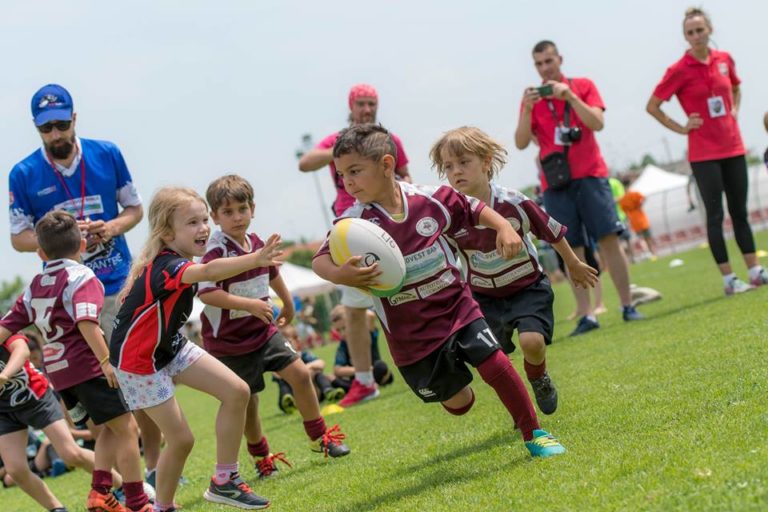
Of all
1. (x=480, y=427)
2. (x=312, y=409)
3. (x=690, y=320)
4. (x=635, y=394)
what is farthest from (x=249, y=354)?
(x=690, y=320)

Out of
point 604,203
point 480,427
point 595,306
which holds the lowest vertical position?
point 595,306

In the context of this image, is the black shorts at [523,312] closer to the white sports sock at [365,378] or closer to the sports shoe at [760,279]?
the white sports sock at [365,378]

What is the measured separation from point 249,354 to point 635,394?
2538mm

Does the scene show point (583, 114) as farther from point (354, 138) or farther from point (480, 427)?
point (354, 138)

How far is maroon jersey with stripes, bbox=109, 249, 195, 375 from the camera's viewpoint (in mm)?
5461

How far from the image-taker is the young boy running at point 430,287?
17.0 feet

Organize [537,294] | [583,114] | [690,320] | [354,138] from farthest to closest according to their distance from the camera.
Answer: [583,114], [690,320], [537,294], [354,138]

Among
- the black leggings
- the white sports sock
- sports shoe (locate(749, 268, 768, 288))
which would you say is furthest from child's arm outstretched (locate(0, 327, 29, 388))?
sports shoe (locate(749, 268, 768, 288))

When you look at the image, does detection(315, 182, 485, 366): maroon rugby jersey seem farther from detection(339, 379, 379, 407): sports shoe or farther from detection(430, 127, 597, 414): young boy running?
detection(339, 379, 379, 407): sports shoe

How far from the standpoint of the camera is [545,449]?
5.07 m

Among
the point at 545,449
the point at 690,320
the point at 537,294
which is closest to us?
the point at 545,449

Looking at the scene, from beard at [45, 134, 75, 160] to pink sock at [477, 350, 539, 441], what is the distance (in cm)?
346

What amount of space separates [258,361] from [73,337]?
1245 mm

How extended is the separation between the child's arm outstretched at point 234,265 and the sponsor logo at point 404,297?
64cm
